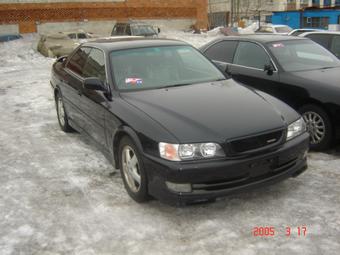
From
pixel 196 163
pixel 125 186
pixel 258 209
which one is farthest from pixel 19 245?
pixel 258 209

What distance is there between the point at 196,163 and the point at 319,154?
255 centimetres

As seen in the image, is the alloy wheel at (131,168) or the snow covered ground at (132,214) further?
the alloy wheel at (131,168)

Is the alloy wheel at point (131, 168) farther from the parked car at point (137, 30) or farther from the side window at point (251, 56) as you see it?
the parked car at point (137, 30)

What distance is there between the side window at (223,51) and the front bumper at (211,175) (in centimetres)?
350

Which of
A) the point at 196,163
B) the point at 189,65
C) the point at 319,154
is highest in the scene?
the point at 189,65

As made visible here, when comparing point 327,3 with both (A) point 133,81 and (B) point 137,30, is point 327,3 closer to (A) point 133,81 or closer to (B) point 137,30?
(B) point 137,30

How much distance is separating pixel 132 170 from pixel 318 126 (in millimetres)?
2762

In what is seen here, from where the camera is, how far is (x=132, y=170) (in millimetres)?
4176

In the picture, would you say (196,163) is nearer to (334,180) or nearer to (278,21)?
(334,180)

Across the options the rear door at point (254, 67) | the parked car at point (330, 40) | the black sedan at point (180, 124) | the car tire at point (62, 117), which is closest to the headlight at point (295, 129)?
the black sedan at point (180, 124)

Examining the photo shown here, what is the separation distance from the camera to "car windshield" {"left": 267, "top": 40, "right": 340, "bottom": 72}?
6253 mm

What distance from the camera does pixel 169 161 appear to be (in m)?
3.62

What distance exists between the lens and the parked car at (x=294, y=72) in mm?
5413

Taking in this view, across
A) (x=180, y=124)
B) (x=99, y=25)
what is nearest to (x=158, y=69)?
(x=180, y=124)
